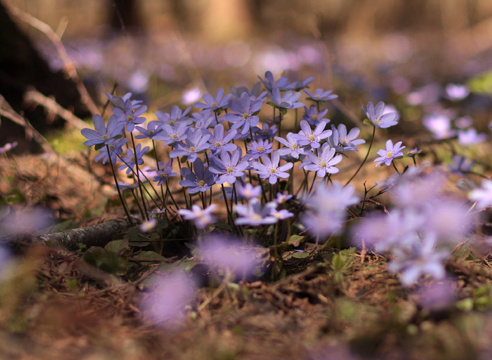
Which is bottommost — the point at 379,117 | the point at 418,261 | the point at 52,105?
the point at 418,261

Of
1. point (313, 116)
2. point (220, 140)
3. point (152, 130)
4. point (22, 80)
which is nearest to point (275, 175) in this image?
point (220, 140)

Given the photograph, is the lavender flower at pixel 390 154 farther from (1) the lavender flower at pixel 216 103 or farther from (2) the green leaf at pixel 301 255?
(1) the lavender flower at pixel 216 103

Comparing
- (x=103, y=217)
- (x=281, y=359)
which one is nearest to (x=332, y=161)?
(x=281, y=359)

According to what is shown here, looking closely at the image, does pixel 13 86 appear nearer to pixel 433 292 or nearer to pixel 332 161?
pixel 332 161

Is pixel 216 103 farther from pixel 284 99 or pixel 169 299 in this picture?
pixel 169 299

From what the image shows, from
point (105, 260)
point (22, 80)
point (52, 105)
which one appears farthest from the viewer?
point (22, 80)

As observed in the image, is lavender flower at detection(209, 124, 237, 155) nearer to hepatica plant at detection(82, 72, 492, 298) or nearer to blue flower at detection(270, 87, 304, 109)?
hepatica plant at detection(82, 72, 492, 298)
